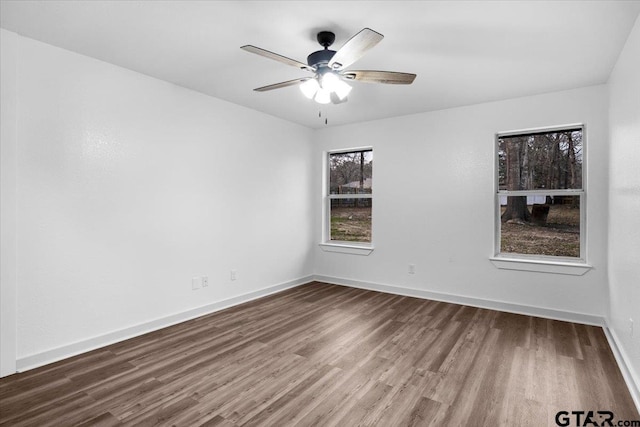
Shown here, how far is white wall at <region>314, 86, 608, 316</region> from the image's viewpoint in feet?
11.7

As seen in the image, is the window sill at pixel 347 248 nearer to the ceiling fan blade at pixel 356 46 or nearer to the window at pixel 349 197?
the window at pixel 349 197

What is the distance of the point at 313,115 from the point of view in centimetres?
478

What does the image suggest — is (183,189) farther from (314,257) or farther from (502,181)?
(502,181)

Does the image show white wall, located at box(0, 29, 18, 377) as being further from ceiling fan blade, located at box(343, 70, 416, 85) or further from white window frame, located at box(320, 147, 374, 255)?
white window frame, located at box(320, 147, 374, 255)

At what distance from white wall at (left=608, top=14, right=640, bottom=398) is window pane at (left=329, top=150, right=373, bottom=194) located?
296 centimetres

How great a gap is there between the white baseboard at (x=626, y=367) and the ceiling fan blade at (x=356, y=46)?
2.78 m

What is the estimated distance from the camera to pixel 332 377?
8.10ft

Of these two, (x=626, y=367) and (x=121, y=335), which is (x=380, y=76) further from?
(x=121, y=335)

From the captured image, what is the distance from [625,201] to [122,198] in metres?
4.33

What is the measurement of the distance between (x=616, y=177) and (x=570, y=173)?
2.98 feet

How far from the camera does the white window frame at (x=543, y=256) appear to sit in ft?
12.1

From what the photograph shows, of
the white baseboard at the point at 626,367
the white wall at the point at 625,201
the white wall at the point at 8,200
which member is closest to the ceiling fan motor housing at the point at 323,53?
the white wall at the point at 625,201

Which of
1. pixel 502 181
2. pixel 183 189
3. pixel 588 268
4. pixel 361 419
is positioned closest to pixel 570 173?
pixel 502 181

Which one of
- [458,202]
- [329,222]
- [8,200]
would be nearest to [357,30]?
[458,202]
